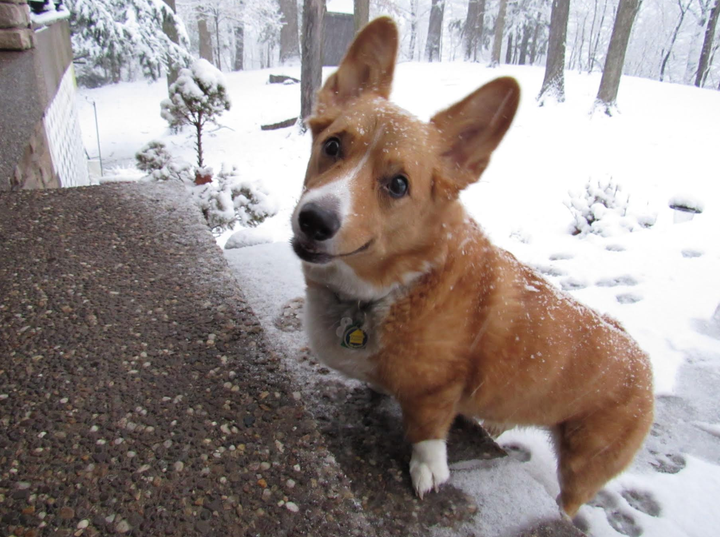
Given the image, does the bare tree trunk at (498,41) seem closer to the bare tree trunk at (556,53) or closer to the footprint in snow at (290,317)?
the bare tree trunk at (556,53)

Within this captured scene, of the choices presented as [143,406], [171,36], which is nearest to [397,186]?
[143,406]

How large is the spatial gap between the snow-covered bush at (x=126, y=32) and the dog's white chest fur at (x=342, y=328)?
402 inches

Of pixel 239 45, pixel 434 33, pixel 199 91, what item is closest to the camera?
pixel 199 91

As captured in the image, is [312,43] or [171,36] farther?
[171,36]

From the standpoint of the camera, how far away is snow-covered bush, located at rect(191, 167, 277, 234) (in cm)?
475

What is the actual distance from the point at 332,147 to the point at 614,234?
15.1ft

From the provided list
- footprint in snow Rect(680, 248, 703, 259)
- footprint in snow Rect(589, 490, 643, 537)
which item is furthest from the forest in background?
footprint in snow Rect(589, 490, 643, 537)

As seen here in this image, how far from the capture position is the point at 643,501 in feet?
7.28

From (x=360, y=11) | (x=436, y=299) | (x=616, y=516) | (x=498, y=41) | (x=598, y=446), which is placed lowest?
(x=616, y=516)

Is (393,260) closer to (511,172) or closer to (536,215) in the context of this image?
(536,215)

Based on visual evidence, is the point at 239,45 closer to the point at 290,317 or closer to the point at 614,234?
the point at 614,234

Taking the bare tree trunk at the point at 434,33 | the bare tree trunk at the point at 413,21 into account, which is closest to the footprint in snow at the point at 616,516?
the bare tree trunk at the point at 434,33

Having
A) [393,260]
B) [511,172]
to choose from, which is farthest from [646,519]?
[511,172]

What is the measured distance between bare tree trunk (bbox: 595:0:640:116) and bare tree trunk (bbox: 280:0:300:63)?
15.2 m
